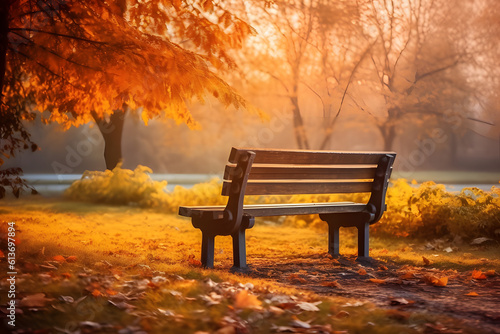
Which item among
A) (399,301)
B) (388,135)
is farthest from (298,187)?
(388,135)

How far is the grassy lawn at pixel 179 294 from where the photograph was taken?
3.02 metres

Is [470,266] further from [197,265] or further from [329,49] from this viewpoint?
[329,49]

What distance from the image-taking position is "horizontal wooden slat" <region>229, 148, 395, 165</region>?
467 cm

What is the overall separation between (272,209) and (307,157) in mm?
571

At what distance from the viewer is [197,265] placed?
5.22 meters

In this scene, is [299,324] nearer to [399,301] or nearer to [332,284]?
[399,301]

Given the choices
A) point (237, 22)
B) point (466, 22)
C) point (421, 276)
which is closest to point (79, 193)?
point (237, 22)

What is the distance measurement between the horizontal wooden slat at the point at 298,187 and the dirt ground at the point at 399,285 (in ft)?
2.41

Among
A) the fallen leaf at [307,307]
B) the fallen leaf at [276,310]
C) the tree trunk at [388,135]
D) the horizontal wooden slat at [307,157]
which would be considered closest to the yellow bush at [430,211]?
the horizontal wooden slat at [307,157]

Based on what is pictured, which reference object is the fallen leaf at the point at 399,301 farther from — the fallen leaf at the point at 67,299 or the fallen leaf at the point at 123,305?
the fallen leaf at the point at 67,299

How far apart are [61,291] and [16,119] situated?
310 cm

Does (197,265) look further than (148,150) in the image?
No

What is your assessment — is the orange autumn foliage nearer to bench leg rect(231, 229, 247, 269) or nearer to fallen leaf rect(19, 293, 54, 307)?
bench leg rect(231, 229, 247, 269)

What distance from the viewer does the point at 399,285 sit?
4570mm
